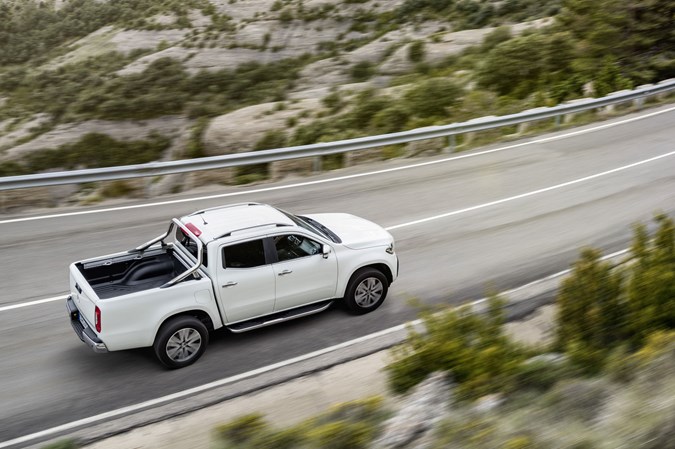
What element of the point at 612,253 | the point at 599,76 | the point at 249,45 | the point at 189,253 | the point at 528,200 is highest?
the point at 249,45

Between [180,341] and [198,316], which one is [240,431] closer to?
[180,341]

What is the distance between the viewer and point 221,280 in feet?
26.7

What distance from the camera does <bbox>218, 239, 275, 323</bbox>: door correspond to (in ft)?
26.8

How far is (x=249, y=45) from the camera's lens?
39438 mm

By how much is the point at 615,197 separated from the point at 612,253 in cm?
322

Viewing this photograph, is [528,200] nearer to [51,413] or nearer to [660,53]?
[51,413]

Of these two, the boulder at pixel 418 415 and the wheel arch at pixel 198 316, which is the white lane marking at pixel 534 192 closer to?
the wheel arch at pixel 198 316

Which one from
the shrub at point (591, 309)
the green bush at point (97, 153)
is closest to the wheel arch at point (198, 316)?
the shrub at point (591, 309)

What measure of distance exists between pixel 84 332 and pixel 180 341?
3.82 feet

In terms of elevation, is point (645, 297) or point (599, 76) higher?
point (599, 76)

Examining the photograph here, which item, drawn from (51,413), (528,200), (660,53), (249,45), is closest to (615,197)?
(528,200)

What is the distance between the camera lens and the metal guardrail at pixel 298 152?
13448 millimetres

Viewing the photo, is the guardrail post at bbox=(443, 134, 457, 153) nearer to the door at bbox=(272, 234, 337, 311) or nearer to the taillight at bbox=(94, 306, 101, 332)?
the door at bbox=(272, 234, 337, 311)

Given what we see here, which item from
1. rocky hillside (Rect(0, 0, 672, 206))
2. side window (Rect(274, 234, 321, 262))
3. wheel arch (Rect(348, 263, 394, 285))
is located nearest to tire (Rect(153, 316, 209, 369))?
side window (Rect(274, 234, 321, 262))
